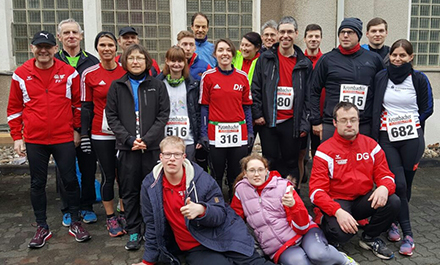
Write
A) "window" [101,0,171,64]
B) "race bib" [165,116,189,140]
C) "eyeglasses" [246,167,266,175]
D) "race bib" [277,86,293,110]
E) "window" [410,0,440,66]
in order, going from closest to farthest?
"eyeglasses" [246,167,266,175] → "race bib" [165,116,189,140] → "race bib" [277,86,293,110] → "window" [101,0,171,64] → "window" [410,0,440,66]

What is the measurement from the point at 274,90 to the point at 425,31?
6227 mm

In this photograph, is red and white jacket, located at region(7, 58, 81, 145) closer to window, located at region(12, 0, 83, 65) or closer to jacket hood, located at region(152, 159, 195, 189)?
jacket hood, located at region(152, 159, 195, 189)

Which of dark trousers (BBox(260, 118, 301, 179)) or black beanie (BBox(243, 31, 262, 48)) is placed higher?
black beanie (BBox(243, 31, 262, 48))

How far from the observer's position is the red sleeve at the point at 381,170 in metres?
3.84

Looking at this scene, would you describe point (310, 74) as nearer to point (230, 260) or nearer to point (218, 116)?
point (218, 116)

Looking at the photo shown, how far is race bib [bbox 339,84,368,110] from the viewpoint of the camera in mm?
4270

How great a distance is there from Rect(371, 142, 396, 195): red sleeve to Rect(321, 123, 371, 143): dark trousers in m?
0.45

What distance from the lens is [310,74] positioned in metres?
4.78

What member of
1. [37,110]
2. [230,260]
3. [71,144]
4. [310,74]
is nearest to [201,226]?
[230,260]

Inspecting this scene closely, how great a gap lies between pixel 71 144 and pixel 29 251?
1.13 meters

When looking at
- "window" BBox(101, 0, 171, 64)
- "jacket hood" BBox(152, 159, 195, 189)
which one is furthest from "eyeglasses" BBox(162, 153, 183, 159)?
"window" BBox(101, 0, 171, 64)

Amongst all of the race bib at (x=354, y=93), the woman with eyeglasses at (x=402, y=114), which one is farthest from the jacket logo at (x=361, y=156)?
the race bib at (x=354, y=93)

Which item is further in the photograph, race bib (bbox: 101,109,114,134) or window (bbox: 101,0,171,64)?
window (bbox: 101,0,171,64)

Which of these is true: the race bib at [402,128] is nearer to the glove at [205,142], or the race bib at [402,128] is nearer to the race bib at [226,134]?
the race bib at [226,134]
